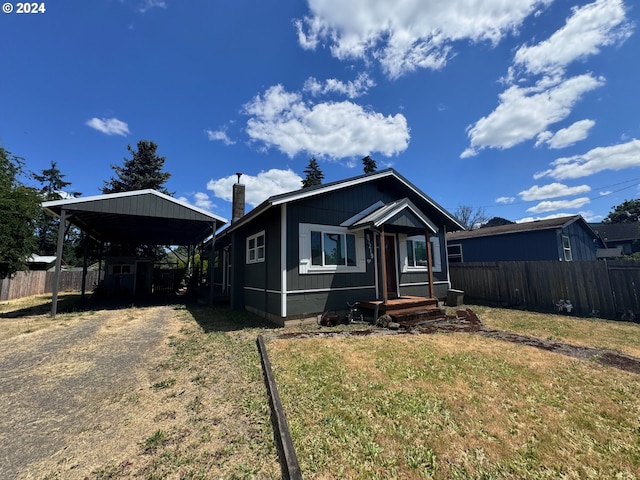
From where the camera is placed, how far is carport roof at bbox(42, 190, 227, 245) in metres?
10.2

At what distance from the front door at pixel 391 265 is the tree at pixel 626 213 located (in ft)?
169

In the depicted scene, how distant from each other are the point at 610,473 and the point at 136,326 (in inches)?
396

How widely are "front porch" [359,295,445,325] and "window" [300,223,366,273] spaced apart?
53.3 inches

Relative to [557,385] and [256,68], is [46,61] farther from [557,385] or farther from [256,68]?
[557,385]

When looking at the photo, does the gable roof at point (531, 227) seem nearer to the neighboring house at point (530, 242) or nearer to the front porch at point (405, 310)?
the neighboring house at point (530, 242)

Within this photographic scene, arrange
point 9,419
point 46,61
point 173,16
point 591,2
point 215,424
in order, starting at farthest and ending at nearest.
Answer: point 46,61, point 173,16, point 591,2, point 9,419, point 215,424

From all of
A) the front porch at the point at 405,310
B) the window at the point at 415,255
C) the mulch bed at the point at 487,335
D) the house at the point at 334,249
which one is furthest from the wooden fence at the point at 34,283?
the window at the point at 415,255

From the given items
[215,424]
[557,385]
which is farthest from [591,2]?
[215,424]

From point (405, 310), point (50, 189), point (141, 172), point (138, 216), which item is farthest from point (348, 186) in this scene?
point (50, 189)

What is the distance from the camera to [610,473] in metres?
2.20

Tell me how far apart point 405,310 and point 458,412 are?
17.4ft

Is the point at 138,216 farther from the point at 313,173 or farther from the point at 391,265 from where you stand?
the point at 313,173

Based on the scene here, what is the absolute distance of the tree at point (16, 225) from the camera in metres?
13.0

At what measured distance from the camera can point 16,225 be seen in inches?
531
